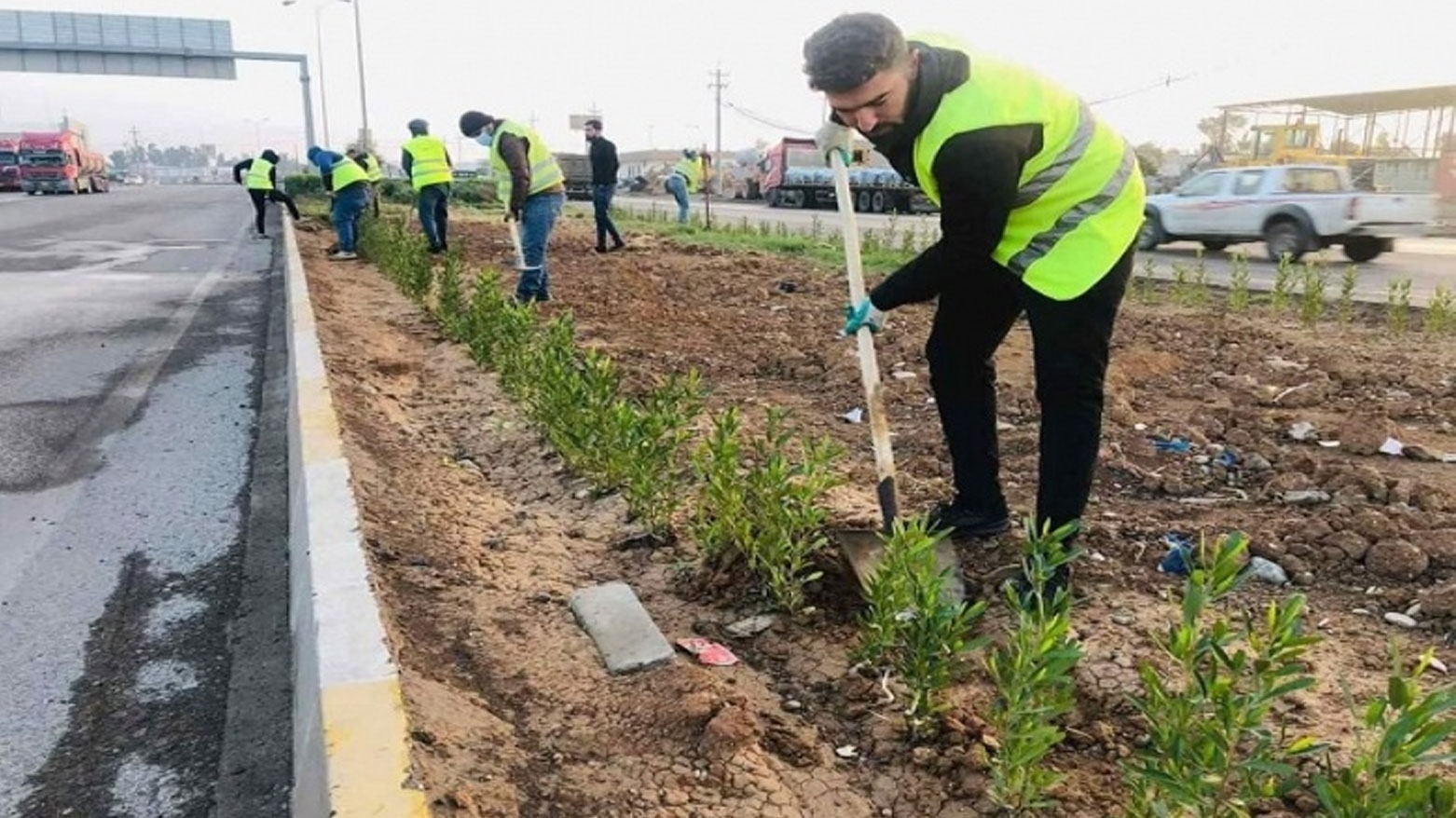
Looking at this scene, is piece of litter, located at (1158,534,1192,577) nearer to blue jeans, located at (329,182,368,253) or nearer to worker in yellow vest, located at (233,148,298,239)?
blue jeans, located at (329,182,368,253)

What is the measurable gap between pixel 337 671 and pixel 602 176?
12220 mm

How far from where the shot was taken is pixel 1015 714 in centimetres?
184

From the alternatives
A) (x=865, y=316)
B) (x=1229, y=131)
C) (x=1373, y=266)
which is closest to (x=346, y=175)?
(x=865, y=316)

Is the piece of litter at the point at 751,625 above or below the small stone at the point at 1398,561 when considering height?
below

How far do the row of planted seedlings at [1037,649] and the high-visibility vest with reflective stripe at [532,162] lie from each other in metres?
4.29

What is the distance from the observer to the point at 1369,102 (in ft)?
98.7

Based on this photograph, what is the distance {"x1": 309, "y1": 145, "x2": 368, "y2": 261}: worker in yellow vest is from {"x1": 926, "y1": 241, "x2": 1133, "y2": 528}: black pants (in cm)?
1059

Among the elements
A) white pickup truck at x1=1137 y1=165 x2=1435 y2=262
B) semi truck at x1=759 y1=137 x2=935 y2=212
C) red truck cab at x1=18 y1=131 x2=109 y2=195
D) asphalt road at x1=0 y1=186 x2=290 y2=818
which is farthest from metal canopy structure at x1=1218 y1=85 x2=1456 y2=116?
red truck cab at x1=18 y1=131 x2=109 y2=195

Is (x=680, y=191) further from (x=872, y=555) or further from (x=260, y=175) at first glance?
(x=872, y=555)

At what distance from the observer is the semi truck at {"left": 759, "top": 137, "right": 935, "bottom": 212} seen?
31.8m

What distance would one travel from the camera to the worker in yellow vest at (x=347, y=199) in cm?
1216

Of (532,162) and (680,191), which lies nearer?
(532,162)

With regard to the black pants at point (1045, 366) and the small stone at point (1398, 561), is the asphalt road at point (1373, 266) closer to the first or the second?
the small stone at point (1398, 561)

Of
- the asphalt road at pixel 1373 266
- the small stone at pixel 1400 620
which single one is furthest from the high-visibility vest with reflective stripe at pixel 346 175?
the small stone at pixel 1400 620
